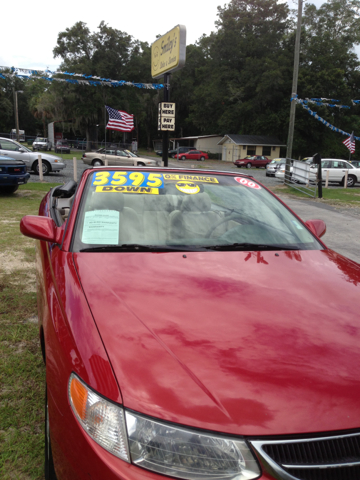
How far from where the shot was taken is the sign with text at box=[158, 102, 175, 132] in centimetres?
1148

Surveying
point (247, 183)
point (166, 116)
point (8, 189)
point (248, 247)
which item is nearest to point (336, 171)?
Result: point (166, 116)

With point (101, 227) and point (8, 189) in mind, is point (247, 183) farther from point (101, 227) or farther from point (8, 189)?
point (8, 189)

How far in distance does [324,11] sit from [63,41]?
37.0m

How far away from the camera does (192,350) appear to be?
4.65 feet

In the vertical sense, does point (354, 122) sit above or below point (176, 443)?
above

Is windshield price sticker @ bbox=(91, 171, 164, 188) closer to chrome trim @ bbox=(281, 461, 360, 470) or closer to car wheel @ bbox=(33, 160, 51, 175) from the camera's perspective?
chrome trim @ bbox=(281, 461, 360, 470)

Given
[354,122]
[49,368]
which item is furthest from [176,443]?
[354,122]

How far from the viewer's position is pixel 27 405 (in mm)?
2383

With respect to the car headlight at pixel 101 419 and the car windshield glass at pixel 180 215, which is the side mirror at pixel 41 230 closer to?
the car windshield glass at pixel 180 215

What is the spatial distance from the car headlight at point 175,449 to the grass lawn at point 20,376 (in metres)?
1.02

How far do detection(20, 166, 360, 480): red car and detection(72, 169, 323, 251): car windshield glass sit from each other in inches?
0.5

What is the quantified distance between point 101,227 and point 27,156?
16.7m

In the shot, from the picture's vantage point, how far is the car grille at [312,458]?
113 centimetres

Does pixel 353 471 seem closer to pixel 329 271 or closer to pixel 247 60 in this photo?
pixel 329 271
